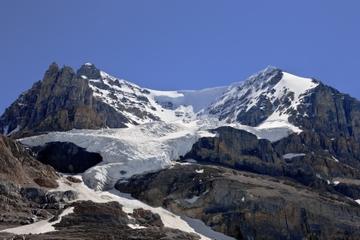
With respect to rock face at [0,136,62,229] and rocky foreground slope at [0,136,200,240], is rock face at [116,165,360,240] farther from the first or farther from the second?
rock face at [0,136,62,229]

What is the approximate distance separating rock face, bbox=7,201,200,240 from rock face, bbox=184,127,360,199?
5453 centimetres

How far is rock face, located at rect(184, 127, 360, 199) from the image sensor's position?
178500mm

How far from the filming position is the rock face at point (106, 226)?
105562 mm

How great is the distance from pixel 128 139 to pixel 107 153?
1157cm

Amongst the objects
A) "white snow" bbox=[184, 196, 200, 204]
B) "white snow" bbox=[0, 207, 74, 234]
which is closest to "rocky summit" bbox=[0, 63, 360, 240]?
"white snow" bbox=[0, 207, 74, 234]

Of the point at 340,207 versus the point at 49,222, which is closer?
the point at 49,222

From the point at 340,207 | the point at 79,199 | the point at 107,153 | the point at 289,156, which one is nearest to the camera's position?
the point at 79,199

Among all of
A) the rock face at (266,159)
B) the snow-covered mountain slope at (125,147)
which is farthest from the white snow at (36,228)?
the rock face at (266,159)

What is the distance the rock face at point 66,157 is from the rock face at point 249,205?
14527 millimetres

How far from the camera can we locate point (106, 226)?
11350cm

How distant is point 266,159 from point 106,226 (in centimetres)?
7762

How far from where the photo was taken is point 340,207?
490 feet

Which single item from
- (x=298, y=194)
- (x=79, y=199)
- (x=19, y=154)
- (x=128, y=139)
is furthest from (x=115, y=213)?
(x=128, y=139)

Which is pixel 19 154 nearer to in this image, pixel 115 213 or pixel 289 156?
pixel 115 213
